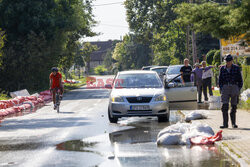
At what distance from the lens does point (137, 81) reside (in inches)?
624

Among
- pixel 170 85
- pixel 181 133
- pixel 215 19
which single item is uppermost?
pixel 215 19

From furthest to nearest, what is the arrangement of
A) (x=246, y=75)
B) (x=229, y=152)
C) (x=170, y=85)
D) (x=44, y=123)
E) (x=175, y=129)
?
(x=246, y=75) → (x=170, y=85) → (x=44, y=123) → (x=175, y=129) → (x=229, y=152)

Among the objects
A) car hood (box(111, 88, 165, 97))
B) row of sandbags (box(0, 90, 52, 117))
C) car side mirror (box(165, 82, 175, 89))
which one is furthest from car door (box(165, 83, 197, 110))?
row of sandbags (box(0, 90, 52, 117))

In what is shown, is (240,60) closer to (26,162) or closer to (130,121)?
(130,121)

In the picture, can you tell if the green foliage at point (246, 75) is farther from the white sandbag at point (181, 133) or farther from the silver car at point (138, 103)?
the white sandbag at point (181, 133)

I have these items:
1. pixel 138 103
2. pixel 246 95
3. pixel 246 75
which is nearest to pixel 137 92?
pixel 138 103

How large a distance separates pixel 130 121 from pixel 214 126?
362 cm

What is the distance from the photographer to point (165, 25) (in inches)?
2325

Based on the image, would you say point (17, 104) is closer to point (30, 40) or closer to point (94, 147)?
point (94, 147)

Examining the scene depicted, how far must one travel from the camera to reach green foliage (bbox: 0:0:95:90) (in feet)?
124

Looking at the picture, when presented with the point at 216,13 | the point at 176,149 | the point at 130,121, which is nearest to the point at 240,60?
the point at 130,121

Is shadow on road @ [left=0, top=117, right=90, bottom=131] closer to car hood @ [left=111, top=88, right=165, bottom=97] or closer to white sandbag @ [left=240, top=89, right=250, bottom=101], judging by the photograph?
car hood @ [left=111, top=88, right=165, bottom=97]

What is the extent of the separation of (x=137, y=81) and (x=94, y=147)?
609cm

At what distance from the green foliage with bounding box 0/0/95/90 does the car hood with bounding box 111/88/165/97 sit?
23.1 metres
